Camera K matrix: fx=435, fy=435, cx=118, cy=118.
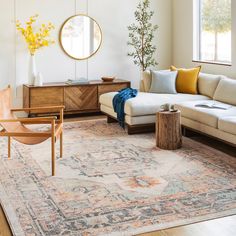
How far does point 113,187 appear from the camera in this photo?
12.6ft

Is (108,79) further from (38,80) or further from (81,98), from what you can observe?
(38,80)

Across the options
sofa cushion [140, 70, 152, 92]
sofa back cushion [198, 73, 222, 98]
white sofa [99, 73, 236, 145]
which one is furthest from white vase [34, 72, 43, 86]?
sofa back cushion [198, 73, 222, 98]

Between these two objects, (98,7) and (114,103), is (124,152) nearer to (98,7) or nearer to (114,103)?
(114,103)

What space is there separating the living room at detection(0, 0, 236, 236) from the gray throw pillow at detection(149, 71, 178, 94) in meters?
0.02

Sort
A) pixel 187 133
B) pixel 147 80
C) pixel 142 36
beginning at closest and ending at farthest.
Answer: pixel 187 133 < pixel 147 80 < pixel 142 36

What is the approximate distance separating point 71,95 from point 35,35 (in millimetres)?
1162

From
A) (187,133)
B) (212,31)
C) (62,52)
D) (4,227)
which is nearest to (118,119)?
(187,133)

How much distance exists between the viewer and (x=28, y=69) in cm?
714

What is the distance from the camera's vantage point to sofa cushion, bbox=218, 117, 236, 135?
4.65 m

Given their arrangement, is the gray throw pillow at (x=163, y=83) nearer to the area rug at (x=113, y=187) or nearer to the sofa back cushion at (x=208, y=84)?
the sofa back cushion at (x=208, y=84)

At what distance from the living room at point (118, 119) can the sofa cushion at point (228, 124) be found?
0.06 ft

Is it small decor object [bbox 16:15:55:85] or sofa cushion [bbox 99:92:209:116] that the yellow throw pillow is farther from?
small decor object [bbox 16:15:55:85]

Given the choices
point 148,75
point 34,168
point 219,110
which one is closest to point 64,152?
point 34,168

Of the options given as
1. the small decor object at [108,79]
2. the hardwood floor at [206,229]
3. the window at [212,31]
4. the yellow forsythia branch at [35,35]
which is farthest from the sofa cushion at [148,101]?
the hardwood floor at [206,229]
